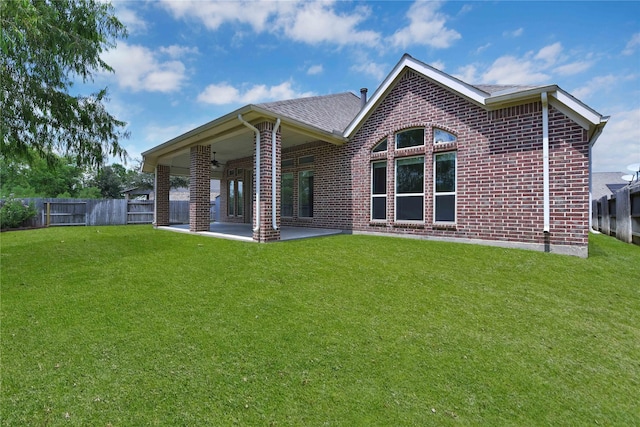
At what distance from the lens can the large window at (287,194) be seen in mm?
11914

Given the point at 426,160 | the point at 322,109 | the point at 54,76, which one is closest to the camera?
the point at 54,76

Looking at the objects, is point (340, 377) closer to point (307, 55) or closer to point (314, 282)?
point (314, 282)

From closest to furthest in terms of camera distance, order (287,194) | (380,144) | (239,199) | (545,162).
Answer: (545,162) < (380,144) < (287,194) < (239,199)

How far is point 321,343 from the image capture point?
2.93 metres

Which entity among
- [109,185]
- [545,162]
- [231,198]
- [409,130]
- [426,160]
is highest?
[109,185]

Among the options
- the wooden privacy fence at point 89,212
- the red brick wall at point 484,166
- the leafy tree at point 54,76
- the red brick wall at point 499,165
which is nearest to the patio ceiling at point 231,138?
the red brick wall at point 484,166

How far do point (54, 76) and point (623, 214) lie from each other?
17.1 m

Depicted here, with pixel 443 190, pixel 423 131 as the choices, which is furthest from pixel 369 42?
pixel 443 190

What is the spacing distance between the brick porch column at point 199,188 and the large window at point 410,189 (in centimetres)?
616

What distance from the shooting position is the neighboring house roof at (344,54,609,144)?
5902 millimetres

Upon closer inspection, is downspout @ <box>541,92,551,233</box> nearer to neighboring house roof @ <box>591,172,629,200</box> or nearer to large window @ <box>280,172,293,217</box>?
large window @ <box>280,172,293,217</box>

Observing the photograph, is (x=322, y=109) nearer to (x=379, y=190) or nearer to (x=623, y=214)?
(x=379, y=190)

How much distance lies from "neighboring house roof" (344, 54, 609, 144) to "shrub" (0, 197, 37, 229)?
14.8m

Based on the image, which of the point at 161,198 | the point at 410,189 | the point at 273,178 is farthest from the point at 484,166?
the point at 161,198
